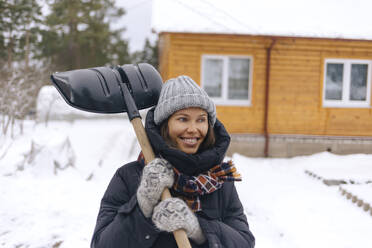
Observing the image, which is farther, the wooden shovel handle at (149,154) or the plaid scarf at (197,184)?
the plaid scarf at (197,184)

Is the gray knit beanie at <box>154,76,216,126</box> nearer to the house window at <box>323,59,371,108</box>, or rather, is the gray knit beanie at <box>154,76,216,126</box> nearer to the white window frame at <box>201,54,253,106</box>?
the white window frame at <box>201,54,253,106</box>

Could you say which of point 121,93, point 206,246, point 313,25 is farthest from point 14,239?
point 313,25

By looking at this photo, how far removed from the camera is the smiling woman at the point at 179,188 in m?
1.38

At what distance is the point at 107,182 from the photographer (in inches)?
244

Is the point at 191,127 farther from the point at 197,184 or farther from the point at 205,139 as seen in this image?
the point at 197,184

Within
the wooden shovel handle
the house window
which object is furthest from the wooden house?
the wooden shovel handle

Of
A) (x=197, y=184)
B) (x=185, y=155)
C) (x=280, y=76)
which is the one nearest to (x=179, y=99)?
(x=185, y=155)

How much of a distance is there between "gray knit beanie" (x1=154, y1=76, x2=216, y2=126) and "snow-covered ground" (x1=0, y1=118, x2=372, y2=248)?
2661 mm

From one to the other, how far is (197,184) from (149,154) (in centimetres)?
28

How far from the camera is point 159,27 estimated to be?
809cm

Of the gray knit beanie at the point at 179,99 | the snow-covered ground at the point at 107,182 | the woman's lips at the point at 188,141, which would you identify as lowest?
the snow-covered ground at the point at 107,182

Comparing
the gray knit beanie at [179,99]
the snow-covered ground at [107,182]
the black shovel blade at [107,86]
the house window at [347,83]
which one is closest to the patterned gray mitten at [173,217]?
the gray knit beanie at [179,99]

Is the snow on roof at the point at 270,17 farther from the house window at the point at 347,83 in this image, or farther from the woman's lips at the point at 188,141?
the woman's lips at the point at 188,141

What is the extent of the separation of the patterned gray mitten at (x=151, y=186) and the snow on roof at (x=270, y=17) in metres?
7.11
